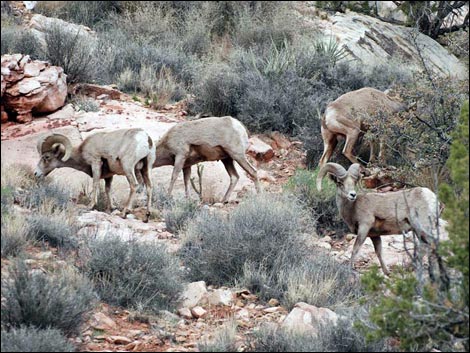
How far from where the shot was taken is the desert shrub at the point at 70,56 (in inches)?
675

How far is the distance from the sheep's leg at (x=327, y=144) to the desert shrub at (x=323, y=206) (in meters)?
1.53

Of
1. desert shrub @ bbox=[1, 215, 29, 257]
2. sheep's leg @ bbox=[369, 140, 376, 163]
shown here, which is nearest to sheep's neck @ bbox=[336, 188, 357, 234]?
sheep's leg @ bbox=[369, 140, 376, 163]

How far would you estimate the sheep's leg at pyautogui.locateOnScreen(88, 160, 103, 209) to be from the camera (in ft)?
40.5

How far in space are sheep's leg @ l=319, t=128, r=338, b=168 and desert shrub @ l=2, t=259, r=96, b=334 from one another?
809 centimetres

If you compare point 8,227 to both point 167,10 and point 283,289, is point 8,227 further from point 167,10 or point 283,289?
point 167,10

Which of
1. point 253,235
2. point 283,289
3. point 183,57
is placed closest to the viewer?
point 283,289

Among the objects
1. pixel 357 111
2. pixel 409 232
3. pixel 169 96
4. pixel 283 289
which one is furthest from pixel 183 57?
pixel 283 289

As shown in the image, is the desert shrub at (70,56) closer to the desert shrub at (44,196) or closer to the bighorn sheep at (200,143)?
the bighorn sheep at (200,143)

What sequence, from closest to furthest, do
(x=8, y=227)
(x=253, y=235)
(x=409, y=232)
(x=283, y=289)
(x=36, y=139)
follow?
(x=8, y=227)
(x=283, y=289)
(x=253, y=235)
(x=409, y=232)
(x=36, y=139)

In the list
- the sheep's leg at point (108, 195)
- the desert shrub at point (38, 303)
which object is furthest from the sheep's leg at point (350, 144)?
the desert shrub at point (38, 303)

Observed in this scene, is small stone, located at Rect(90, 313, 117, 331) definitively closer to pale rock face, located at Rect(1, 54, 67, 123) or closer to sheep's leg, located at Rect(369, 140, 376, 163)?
pale rock face, located at Rect(1, 54, 67, 123)

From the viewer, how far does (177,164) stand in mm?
13609

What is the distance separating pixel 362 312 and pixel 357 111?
6509mm

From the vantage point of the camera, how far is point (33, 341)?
699 cm
